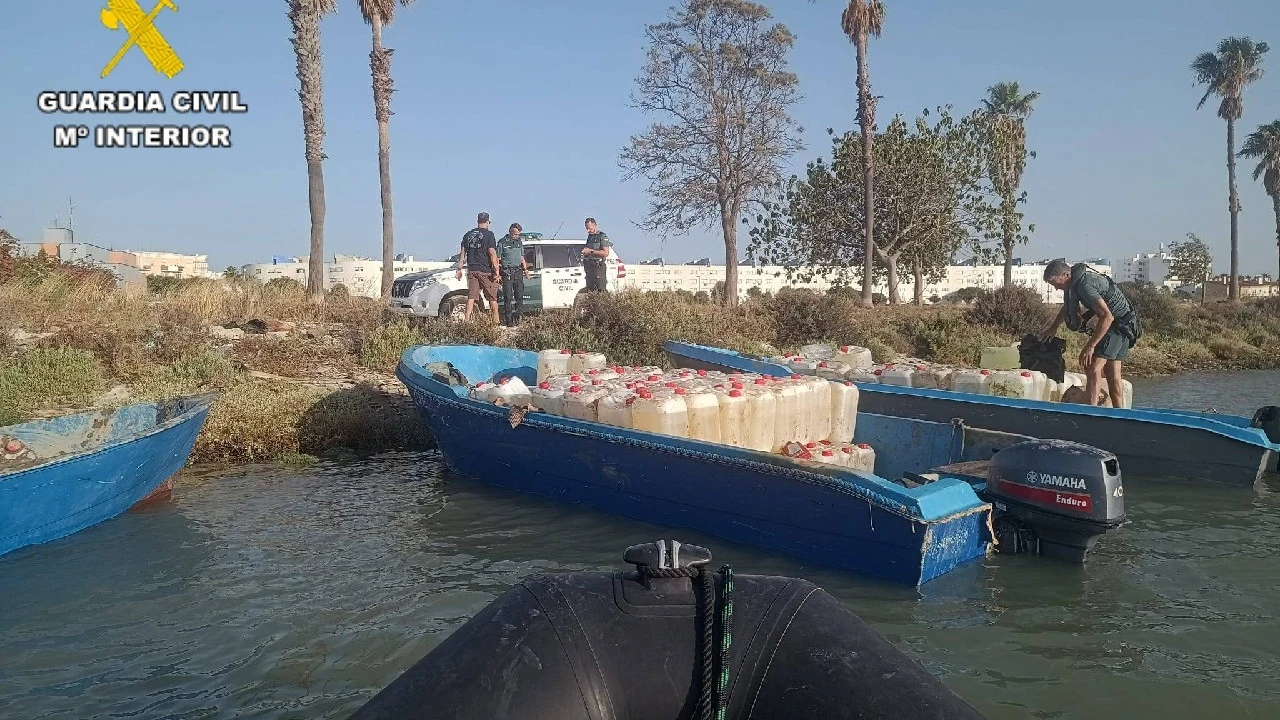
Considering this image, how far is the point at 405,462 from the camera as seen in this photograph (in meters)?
10.1

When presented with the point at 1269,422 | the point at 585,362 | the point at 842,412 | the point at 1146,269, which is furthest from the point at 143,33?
the point at 1146,269

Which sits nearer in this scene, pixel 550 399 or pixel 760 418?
pixel 760 418

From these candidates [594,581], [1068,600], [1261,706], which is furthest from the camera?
[1068,600]

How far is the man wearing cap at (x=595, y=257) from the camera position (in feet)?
53.7

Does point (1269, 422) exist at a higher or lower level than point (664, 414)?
lower

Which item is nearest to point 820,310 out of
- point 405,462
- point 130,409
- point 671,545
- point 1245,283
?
point 405,462

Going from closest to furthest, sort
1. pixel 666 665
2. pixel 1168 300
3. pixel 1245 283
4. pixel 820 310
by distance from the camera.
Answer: pixel 666 665
pixel 820 310
pixel 1168 300
pixel 1245 283

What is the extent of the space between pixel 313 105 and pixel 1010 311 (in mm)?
17702

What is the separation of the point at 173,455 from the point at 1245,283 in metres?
61.9

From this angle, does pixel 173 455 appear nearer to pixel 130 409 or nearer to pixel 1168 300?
pixel 130 409

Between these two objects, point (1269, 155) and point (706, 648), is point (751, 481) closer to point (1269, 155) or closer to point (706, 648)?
point (706, 648)

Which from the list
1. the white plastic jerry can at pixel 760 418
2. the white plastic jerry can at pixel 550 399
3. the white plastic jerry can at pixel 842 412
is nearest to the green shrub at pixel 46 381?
the white plastic jerry can at pixel 550 399

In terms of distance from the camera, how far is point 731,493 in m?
6.32

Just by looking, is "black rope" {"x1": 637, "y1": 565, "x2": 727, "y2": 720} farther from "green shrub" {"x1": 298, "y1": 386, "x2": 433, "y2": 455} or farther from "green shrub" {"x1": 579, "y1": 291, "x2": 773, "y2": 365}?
"green shrub" {"x1": 579, "y1": 291, "x2": 773, "y2": 365}
